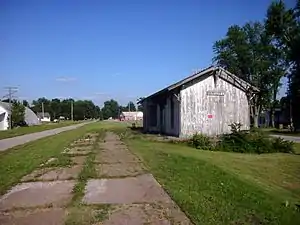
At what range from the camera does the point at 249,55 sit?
6881 centimetres

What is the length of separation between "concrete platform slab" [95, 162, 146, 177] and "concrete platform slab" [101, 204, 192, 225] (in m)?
4.10

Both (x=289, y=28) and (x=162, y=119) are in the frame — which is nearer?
(x=162, y=119)

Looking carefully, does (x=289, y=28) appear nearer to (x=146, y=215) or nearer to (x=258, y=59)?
(x=258, y=59)

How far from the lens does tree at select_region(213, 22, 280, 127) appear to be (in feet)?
221

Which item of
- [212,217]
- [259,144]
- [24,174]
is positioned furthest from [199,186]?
[259,144]

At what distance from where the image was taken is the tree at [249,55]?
221ft

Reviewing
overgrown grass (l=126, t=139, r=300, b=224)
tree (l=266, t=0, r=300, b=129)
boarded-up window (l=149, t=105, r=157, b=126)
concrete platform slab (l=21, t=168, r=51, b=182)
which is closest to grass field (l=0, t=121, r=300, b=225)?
overgrown grass (l=126, t=139, r=300, b=224)

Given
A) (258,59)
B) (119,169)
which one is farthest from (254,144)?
(258,59)

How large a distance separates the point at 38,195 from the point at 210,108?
21.3 metres

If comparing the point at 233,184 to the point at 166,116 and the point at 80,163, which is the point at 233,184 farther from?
the point at 166,116

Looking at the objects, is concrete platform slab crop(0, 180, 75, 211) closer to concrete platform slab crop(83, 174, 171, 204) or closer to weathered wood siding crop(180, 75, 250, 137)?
concrete platform slab crop(83, 174, 171, 204)

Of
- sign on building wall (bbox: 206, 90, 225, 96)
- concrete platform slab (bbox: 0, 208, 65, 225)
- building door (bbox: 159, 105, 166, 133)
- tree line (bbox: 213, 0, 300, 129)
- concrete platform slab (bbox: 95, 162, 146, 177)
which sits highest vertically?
tree line (bbox: 213, 0, 300, 129)

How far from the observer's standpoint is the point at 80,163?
48.4 feet

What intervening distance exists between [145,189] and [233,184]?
2.17m
